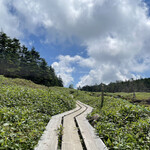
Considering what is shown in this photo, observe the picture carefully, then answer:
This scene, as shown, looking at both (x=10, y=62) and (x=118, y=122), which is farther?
(x=10, y=62)

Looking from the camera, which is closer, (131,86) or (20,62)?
(20,62)

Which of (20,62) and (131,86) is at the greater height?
(20,62)

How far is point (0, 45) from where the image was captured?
34.8m

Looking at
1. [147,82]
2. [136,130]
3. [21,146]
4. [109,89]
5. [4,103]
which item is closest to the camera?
[21,146]

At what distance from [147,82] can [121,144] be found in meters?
111

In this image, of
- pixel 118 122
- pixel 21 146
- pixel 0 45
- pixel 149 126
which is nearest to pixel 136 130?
pixel 149 126

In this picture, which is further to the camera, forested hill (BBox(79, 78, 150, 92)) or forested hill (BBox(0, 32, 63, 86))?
forested hill (BBox(79, 78, 150, 92))

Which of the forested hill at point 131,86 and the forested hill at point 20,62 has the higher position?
the forested hill at point 20,62

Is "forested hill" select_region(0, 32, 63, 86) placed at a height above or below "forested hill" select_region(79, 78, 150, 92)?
above

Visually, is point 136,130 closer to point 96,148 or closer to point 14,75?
point 96,148

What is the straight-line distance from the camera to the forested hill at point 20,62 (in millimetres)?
34653

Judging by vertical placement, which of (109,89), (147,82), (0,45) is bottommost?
(109,89)

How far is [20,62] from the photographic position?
131 feet

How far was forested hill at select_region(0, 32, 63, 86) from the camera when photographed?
3465cm
